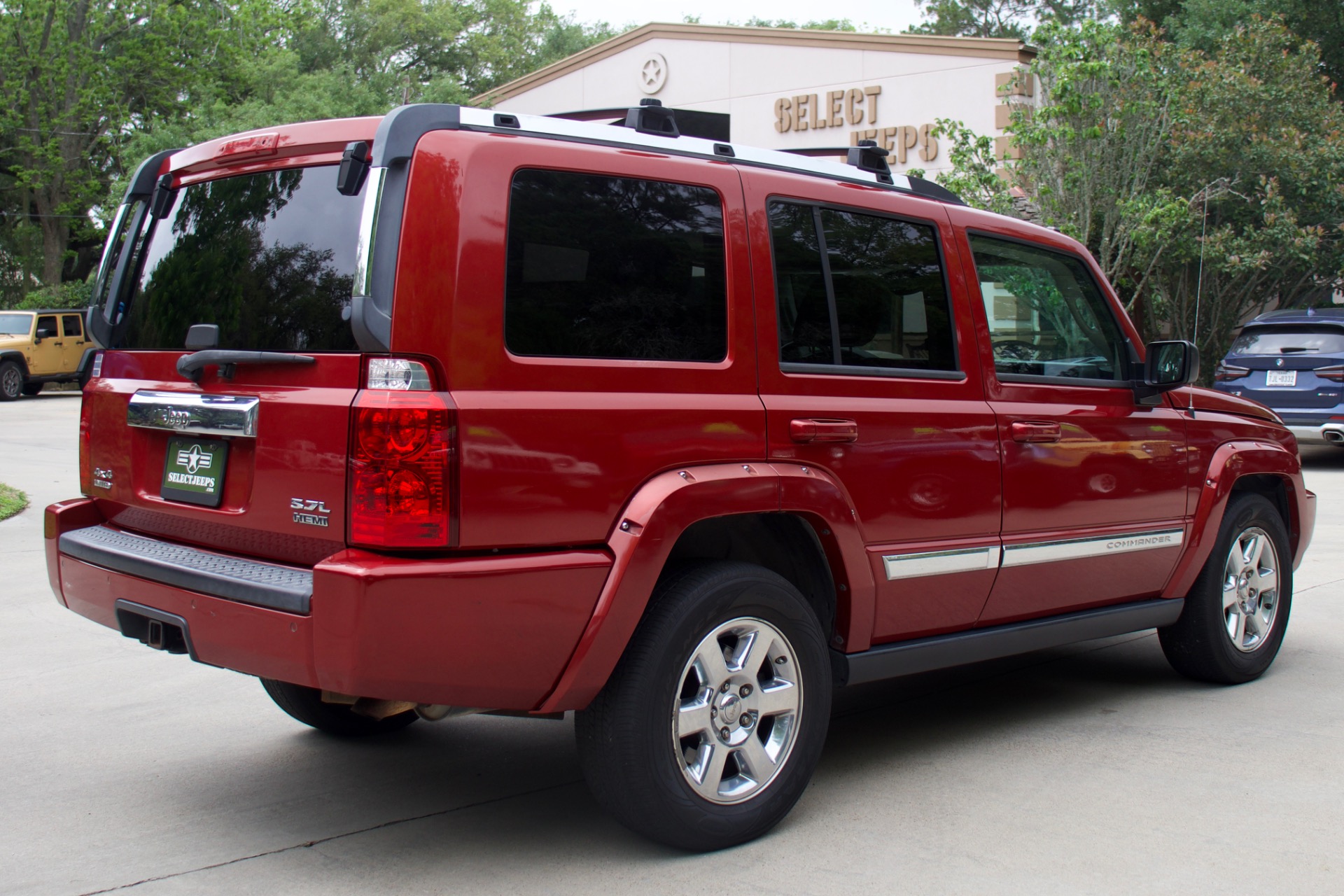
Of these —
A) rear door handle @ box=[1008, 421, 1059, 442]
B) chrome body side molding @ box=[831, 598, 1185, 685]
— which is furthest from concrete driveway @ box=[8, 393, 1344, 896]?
rear door handle @ box=[1008, 421, 1059, 442]

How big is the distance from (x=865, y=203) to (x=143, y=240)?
7.51ft

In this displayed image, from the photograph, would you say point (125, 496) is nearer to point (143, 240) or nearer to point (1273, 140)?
point (143, 240)

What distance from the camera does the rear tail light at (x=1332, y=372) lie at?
14.1 metres

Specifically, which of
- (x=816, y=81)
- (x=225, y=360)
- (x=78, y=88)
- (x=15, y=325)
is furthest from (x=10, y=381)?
(x=225, y=360)

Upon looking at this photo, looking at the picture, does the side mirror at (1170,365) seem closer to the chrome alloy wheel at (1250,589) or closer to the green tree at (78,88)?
the chrome alloy wheel at (1250,589)

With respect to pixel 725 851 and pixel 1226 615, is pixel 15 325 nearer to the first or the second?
pixel 1226 615

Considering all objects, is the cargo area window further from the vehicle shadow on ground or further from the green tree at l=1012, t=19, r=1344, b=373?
the green tree at l=1012, t=19, r=1344, b=373

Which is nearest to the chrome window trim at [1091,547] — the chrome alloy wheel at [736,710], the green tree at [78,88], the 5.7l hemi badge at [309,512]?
the chrome alloy wheel at [736,710]

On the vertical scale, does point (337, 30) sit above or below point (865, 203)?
above

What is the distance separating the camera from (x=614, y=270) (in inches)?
133

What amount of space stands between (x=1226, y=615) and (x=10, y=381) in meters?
25.1

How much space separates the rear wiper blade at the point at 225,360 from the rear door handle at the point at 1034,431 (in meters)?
2.38

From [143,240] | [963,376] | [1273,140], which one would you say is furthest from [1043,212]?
[143,240]

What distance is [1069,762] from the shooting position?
14.4 feet
